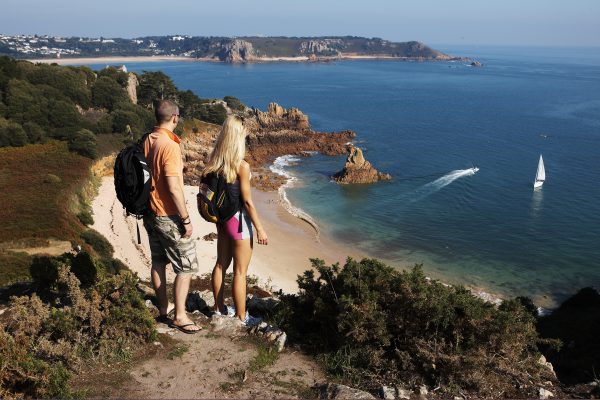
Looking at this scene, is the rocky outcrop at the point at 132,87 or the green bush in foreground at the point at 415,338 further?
the rocky outcrop at the point at 132,87

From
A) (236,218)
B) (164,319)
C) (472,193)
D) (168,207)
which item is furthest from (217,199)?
(472,193)

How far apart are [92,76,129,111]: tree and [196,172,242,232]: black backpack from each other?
42.8 metres

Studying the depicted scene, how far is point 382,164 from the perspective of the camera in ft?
143

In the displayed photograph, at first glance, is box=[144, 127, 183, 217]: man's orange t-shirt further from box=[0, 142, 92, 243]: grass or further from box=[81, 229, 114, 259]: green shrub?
box=[81, 229, 114, 259]: green shrub

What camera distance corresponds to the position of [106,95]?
44.7 metres

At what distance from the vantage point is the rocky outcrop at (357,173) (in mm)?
38000

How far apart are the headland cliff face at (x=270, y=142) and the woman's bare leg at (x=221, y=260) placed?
29.9 m

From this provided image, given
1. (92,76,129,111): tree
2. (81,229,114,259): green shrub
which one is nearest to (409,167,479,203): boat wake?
(81,229,114,259): green shrub

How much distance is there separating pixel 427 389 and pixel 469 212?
93.8 ft

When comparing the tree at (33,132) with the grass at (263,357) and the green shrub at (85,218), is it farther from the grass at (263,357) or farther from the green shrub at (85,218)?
the grass at (263,357)

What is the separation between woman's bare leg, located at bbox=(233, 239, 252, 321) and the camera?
5.61 metres

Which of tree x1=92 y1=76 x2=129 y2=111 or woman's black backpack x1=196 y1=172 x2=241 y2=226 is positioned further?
tree x1=92 y1=76 x2=129 y2=111

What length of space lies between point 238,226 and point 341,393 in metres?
2.12

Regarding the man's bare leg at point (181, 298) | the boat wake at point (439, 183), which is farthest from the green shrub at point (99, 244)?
the boat wake at point (439, 183)
